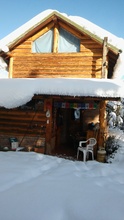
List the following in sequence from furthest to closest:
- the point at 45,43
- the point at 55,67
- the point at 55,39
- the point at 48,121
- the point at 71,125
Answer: the point at 71,125
the point at 45,43
the point at 55,67
the point at 55,39
the point at 48,121

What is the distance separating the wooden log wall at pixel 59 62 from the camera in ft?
37.7

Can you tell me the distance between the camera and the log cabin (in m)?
9.66

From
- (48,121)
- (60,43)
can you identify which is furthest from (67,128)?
(60,43)

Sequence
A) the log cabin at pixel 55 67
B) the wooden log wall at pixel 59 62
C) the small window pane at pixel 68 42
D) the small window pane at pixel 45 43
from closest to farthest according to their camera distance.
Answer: the log cabin at pixel 55 67
the wooden log wall at pixel 59 62
the small window pane at pixel 68 42
the small window pane at pixel 45 43

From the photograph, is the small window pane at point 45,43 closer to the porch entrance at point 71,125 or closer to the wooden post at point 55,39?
the wooden post at point 55,39

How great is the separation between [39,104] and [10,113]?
1.58 metres

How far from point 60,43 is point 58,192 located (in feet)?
32.9

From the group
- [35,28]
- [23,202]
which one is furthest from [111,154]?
[35,28]

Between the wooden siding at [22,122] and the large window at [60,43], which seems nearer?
the wooden siding at [22,122]

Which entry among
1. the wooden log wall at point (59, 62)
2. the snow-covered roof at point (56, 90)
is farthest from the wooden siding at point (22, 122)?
the wooden log wall at point (59, 62)

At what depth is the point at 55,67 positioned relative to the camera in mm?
11969

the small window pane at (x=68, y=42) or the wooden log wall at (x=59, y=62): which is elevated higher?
the small window pane at (x=68, y=42)

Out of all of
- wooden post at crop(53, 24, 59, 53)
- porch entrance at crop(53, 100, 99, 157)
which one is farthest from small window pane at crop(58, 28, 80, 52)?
porch entrance at crop(53, 100, 99, 157)

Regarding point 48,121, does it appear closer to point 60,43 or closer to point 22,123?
point 22,123
